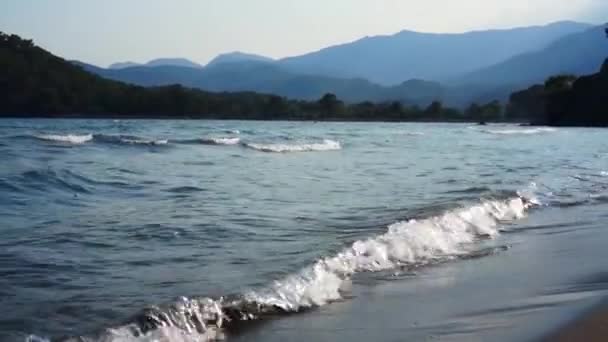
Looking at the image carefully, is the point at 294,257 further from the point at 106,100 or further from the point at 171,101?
the point at 171,101

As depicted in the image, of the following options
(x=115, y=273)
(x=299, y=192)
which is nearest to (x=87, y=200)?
(x=299, y=192)

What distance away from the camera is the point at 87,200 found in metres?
12.9

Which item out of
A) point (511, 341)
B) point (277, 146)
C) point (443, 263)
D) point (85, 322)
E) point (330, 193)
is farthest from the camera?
point (277, 146)

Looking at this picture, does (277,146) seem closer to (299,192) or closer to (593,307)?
(299,192)

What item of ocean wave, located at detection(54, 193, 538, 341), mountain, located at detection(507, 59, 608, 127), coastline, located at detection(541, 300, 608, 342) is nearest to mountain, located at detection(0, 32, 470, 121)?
mountain, located at detection(507, 59, 608, 127)

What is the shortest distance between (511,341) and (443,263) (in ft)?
10.8

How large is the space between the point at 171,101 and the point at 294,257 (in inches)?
3977

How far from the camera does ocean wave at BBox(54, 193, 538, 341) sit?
5.57 meters

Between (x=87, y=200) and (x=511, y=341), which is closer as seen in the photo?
(x=511, y=341)

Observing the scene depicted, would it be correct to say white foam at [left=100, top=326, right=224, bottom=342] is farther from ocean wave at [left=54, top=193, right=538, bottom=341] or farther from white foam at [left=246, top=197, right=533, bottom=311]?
white foam at [left=246, top=197, right=533, bottom=311]

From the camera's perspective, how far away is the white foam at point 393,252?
6676 millimetres

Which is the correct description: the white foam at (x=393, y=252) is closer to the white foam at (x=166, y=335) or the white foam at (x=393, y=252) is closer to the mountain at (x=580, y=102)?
the white foam at (x=166, y=335)

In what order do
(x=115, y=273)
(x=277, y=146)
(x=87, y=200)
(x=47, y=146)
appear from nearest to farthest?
(x=115, y=273), (x=87, y=200), (x=47, y=146), (x=277, y=146)

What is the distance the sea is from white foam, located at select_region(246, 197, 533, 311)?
0.9 inches
